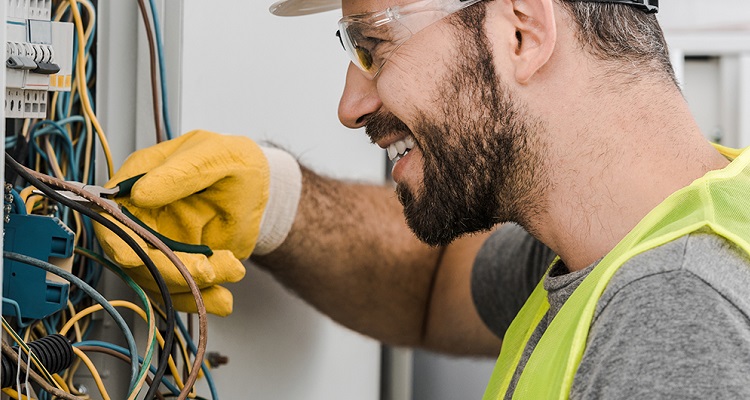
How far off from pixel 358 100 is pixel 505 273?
0.50m

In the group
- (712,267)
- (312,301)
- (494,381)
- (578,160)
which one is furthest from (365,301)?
(712,267)

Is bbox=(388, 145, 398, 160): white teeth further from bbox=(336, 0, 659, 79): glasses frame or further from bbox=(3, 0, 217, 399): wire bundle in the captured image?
bbox=(3, 0, 217, 399): wire bundle

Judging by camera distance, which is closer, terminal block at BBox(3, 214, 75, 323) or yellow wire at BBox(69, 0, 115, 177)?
terminal block at BBox(3, 214, 75, 323)

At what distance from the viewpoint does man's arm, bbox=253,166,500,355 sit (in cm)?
140

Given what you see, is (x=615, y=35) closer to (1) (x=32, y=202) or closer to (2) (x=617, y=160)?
(2) (x=617, y=160)

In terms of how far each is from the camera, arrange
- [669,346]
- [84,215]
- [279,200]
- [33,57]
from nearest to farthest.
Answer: [669,346]
[33,57]
[84,215]
[279,200]

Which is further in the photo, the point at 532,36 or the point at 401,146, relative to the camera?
the point at 401,146

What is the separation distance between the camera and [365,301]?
1.53m

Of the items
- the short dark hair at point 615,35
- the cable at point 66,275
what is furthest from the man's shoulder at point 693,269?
the cable at point 66,275

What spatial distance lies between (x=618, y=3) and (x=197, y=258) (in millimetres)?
574

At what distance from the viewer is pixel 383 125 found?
1.12 metres

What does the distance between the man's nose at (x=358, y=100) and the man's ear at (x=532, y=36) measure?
224mm

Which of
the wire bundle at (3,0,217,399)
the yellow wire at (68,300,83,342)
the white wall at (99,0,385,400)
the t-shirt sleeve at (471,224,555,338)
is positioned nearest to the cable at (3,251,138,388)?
the wire bundle at (3,0,217,399)

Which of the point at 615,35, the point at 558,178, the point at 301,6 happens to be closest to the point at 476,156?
the point at 558,178
